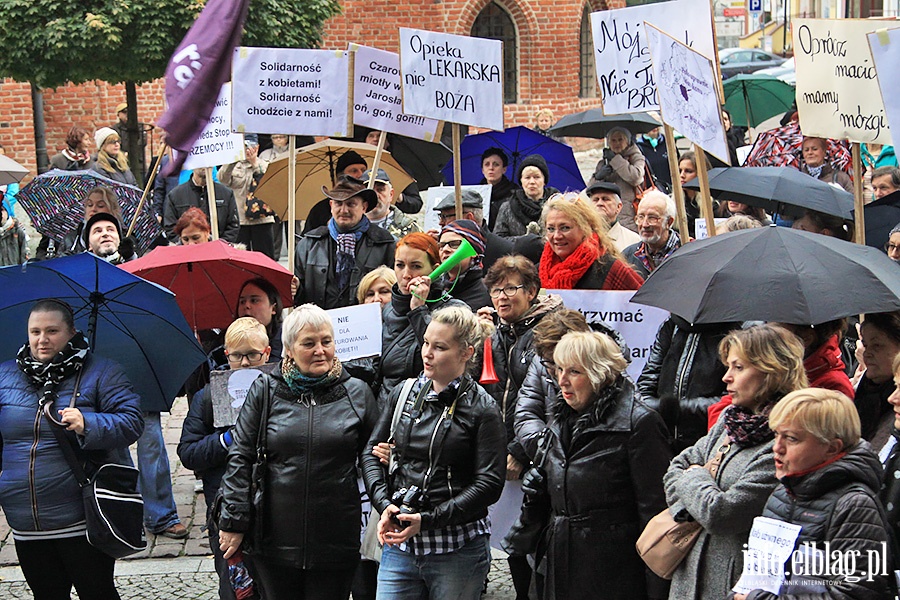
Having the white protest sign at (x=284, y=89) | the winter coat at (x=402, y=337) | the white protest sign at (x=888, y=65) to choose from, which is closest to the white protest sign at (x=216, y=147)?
the white protest sign at (x=284, y=89)

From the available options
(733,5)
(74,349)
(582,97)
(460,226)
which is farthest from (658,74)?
(733,5)

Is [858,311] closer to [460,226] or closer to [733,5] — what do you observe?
[460,226]

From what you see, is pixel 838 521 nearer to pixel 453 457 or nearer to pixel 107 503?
pixel 453 457

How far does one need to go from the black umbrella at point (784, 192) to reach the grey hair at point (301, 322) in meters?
3.24

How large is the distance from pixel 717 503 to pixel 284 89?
4.77m

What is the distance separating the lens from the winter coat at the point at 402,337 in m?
5.67

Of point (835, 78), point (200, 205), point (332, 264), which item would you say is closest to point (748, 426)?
point (835, 78)

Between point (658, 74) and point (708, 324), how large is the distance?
1.63 metres

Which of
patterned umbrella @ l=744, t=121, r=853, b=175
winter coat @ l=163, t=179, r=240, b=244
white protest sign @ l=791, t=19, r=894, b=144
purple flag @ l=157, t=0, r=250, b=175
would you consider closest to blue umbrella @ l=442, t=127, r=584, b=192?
patterned umbrella @ l=744, t=121, r=853, b=175

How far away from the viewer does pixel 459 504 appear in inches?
181

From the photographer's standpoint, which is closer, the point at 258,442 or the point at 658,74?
the point at 258,442

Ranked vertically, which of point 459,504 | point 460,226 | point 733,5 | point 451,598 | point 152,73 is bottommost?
point 451,598

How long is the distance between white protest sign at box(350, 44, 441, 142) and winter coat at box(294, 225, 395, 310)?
1107 millimetres

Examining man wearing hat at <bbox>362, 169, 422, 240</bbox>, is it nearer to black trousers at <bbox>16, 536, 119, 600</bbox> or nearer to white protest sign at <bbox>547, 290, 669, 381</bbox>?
white protest sign at <bbox>547, 290, 669, 381</bbox>
